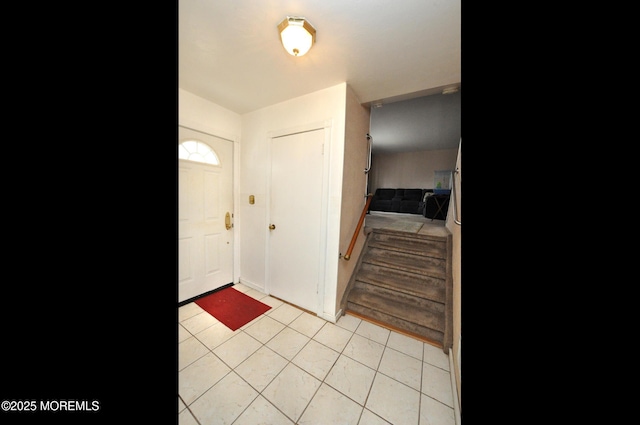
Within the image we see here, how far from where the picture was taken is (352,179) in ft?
7.22

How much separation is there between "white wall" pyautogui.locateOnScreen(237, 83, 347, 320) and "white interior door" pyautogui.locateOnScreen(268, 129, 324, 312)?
109 mm

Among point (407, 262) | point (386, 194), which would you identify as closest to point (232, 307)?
point (407, 262)

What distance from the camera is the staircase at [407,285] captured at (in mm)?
1866

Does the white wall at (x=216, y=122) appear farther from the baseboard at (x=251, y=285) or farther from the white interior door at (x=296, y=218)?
the white interior door at (x=296, y=218)

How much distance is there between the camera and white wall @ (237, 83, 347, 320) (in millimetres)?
1971

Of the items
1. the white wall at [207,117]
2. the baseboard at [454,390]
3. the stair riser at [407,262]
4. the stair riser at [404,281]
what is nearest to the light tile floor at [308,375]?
the baseboard at [454,390]

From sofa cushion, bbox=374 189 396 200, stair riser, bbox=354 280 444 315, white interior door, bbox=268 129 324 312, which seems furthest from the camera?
sofa cushion, bbox=374 189 396 200

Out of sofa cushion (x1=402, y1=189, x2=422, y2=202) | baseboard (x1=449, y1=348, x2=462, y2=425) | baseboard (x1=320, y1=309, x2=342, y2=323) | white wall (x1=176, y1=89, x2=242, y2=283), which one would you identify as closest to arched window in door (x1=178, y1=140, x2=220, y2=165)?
white wall (x1=176, y1=89, x2=242, y2=283)

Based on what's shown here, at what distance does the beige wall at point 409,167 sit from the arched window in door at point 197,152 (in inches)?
222

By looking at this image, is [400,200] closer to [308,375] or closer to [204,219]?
[204,219]

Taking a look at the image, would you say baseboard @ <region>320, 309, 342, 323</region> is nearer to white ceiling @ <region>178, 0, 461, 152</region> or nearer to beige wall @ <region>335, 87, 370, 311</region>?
beige wall @ <region>335, 87, 370, 311</region>

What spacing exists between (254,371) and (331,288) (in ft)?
2.93
